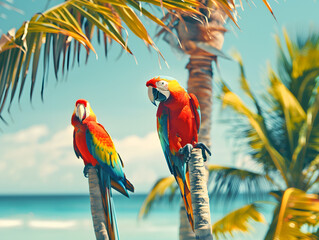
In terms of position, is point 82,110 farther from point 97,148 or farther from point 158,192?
point 158,192

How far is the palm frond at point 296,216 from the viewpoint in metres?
4.55

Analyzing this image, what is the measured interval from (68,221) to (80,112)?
24694 millimetres

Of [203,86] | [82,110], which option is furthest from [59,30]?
[203,86]

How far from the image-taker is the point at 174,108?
287 cm

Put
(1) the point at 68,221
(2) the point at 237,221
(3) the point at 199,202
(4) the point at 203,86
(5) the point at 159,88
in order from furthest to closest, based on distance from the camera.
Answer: (1) the point at 68,221, (2) the point at 237,221, (4) the point at 203,86, (5) the point at 159,88, (3) the point at 199,202

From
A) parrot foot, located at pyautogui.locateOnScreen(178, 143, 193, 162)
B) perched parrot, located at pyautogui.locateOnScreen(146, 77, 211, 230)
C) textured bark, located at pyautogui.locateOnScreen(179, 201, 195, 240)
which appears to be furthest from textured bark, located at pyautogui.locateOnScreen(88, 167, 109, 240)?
textured bark, located at pyautogui.locateOnScreen(179, 201, 195, 240)

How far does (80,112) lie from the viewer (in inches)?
119

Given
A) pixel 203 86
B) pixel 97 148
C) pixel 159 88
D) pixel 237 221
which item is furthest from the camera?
pixel 237 221

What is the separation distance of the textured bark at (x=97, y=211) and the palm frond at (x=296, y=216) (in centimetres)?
258

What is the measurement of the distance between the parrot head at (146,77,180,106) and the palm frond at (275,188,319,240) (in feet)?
8.20

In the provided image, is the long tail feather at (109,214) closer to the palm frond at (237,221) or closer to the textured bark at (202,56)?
the textured bark at (202,56)

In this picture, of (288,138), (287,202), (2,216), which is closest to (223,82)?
(288,138)

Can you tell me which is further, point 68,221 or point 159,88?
point 68,221

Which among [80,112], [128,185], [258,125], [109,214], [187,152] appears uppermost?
[258,125]
